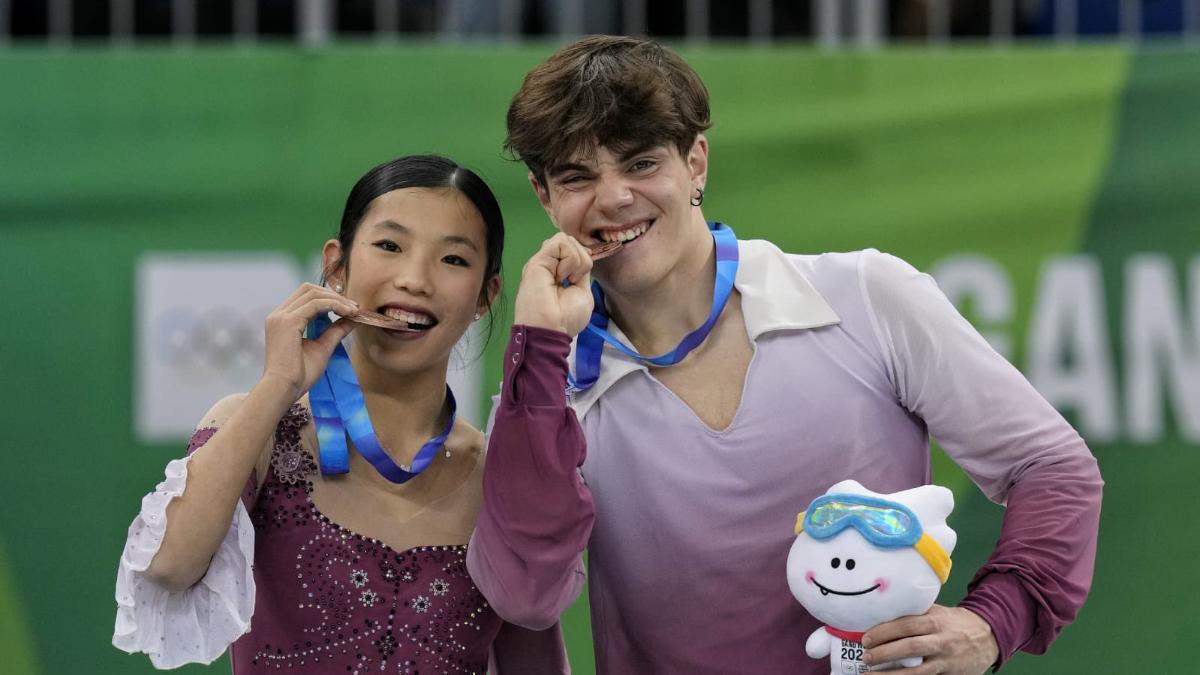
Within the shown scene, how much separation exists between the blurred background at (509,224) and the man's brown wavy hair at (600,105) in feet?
4.75

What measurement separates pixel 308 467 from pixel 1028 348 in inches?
80.2

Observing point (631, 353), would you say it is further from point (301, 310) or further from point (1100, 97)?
point (1100, 97)

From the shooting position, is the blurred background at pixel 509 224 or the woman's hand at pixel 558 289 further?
the blurred background at pixel 509 224

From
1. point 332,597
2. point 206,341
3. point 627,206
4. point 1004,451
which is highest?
point 627,206

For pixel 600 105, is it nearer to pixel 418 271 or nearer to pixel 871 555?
pixel 418 271

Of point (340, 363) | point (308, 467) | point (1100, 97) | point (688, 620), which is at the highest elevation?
point (1100, 97)

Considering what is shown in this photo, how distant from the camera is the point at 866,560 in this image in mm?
1891

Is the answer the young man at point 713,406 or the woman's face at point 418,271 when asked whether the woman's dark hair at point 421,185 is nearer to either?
the woman's face at point 418,271

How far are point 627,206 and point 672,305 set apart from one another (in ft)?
0.62

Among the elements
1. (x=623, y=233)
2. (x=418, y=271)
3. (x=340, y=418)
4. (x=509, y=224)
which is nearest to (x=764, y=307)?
(x=623, y=233)

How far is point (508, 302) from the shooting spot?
361 centimetres

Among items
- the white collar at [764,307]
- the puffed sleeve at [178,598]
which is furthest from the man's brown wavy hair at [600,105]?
the puffed sleeve at [178,598]

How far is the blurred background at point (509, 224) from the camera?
3541 mm

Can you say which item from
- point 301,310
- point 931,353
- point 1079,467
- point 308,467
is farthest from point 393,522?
point 1079,467
